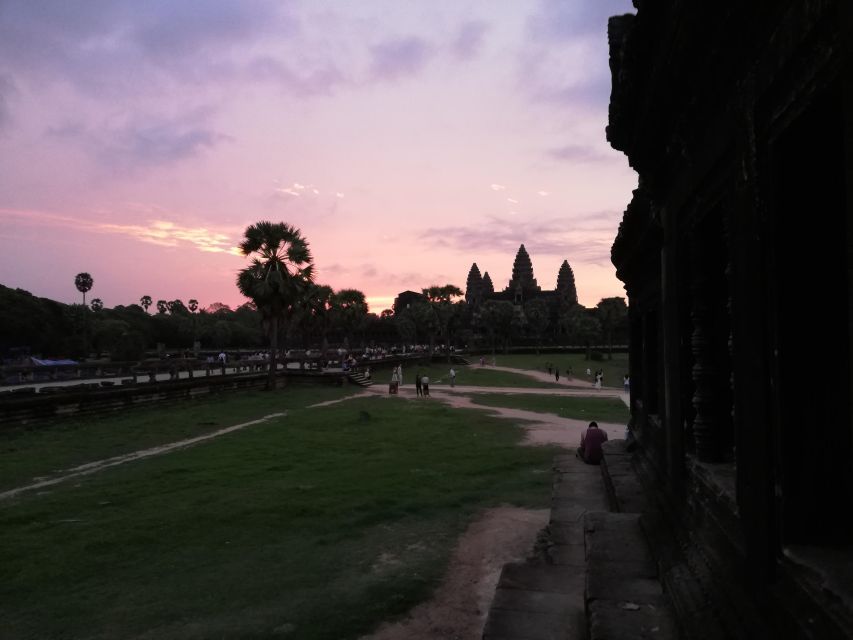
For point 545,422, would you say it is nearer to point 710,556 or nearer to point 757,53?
point 710,556

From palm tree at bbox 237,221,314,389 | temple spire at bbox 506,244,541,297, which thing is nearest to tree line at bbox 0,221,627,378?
palm tree at bbox 237,221,314,389

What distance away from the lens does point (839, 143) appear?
2129mm

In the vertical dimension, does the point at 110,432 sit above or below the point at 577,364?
above

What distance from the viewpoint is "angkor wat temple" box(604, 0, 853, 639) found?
1.99 meters

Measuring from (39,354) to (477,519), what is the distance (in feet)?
194

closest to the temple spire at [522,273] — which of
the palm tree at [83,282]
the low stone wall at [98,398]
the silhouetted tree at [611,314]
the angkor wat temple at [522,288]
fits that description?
the angkor wat temple at [522,288]

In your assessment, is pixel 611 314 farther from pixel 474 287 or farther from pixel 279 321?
pixel 279 321

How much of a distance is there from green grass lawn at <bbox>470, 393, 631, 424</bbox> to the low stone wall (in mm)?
12264

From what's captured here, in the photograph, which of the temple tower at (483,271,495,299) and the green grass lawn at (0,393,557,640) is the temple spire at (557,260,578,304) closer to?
the temple tower at (483,271,495,299)

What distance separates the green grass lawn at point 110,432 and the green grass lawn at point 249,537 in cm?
86

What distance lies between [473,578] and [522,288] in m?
117

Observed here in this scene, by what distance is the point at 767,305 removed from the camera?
233 cm

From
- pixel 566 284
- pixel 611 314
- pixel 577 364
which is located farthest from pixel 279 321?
pixel 566 284

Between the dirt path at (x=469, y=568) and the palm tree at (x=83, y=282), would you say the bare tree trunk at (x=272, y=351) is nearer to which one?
the dirt path at (x=469, y=568)
